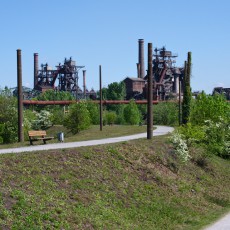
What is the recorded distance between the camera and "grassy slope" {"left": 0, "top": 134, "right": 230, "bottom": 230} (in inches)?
598

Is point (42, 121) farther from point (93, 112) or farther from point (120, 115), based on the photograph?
point (120, 115)

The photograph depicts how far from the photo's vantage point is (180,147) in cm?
3081

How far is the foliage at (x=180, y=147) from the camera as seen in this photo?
30188mm

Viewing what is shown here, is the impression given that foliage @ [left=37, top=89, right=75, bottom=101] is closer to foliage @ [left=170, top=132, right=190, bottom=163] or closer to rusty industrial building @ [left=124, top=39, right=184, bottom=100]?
rusty industrial building @ [left=124, top=39, right=184, bottom=100]

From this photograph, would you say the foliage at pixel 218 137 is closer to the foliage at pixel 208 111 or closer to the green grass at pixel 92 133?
the foliage at pixel 208 111

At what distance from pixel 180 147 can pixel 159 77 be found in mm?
80559

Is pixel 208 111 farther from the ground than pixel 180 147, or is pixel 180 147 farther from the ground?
pixel 208 111

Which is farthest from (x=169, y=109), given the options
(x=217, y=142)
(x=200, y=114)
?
(x=217, y=142)

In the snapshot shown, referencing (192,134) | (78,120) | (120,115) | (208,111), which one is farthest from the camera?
(120,115)

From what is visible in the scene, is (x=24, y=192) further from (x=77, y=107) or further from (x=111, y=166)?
(x=77, y=107)

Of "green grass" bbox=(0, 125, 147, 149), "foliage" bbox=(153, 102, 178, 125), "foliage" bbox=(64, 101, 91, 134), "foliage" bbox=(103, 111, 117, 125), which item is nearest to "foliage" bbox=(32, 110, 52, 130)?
"green grass" bbox=(0, 125, 147, 149)

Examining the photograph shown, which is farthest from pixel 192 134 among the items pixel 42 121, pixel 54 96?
pixel 54 96

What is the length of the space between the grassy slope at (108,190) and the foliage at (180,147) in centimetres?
45

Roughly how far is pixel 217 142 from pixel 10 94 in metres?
25.8
